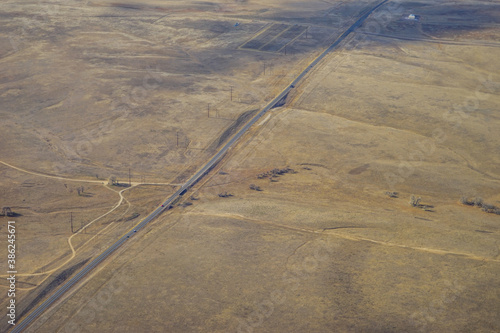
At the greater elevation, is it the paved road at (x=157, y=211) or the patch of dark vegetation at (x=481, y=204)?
the paved road at (x=157, y=211)

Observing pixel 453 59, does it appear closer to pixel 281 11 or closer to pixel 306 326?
pixel 281 11

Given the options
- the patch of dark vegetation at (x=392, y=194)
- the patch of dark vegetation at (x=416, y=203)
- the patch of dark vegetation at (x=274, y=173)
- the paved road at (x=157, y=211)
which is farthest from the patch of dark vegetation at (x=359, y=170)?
the paved road at (x=157, y=211)

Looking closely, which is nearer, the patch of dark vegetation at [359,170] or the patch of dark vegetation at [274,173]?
the patch of dark vegetation at [274,173]

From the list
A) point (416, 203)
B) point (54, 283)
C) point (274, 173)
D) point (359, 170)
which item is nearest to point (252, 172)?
point (274, 173)

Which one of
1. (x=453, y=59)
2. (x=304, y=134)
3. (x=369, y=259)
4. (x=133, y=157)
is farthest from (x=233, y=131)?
(x=453, y=59)
